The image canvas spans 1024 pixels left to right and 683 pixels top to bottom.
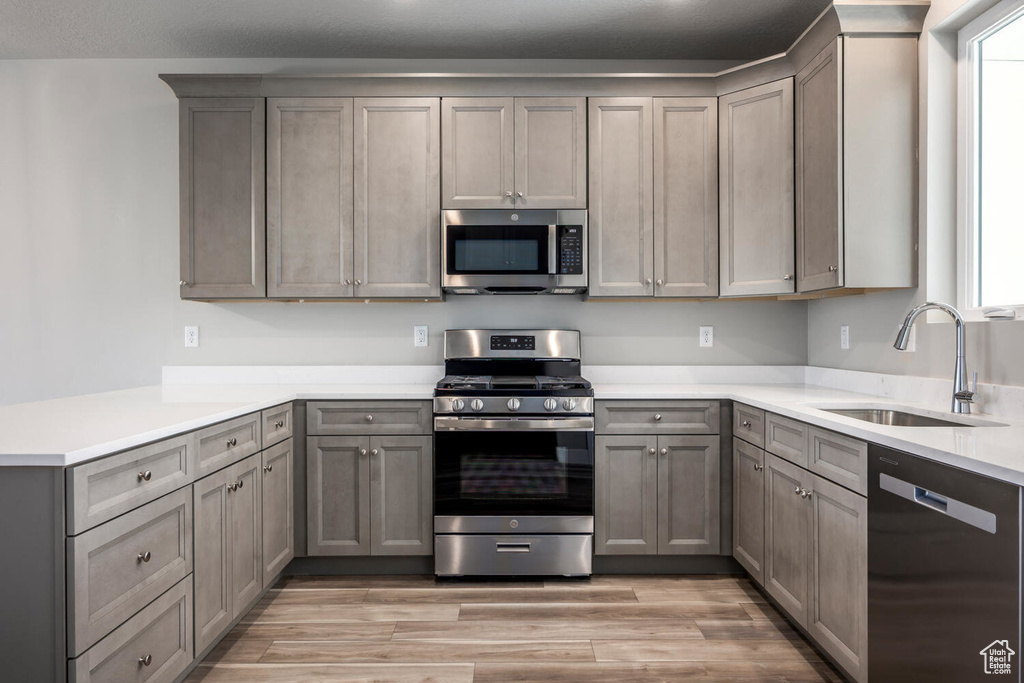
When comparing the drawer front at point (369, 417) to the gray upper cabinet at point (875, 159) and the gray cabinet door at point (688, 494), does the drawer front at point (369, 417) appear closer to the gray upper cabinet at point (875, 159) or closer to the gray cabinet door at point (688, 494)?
the gray cabinet door at point (688, 494)

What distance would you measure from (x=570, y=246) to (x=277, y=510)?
1.81 metres

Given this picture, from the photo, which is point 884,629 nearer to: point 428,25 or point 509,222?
point 509,222

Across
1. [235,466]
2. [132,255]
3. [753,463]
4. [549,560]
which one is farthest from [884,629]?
[132,255]

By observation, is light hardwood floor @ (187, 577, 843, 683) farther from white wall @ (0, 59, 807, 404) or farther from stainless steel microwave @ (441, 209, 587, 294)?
stainless steel microwave @ (441, 209, 587, 294)

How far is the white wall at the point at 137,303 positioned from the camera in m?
3.15

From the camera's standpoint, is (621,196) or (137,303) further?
(137,303)

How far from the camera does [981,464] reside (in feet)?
3.88

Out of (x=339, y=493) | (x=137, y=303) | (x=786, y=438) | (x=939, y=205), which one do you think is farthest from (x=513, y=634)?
(x=137, y=303)

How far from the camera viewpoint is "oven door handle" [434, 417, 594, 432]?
8.58 ft

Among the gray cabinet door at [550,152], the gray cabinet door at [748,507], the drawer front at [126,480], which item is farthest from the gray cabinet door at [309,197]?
the gray cabinet door at [748,507]

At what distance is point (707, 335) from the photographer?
127 inches

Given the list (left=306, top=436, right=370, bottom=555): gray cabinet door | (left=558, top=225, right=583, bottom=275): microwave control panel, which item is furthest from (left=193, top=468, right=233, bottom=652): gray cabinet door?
(left=558, top=225, right=583, bottom=275): microwave control panel

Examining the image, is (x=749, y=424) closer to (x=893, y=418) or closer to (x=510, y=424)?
(x=893, y=418)

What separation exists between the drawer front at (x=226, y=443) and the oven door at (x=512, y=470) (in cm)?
77
